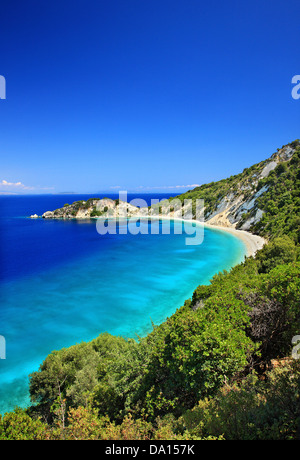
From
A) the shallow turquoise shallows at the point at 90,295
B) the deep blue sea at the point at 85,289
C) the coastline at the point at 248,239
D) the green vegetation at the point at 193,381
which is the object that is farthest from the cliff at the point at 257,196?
the green vegetation at the point at 193,381

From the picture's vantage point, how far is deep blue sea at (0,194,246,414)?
727 inches

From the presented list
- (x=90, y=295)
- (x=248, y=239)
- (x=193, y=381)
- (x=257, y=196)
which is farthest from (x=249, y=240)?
(x=193, y=381)

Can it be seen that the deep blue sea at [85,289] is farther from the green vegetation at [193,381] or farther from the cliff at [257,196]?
the cliff at [257,196]

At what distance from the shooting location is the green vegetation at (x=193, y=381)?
6.32 m

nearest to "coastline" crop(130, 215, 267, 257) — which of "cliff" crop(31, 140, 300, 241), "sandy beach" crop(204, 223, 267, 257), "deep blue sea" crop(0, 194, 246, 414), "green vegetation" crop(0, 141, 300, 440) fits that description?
"sandy beach" crop(204, 223, 267, 257)

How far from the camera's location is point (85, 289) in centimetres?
2922

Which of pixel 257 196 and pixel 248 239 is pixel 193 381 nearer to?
pixel 248 239

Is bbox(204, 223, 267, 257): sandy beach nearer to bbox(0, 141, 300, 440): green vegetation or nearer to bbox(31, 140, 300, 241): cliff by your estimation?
bbox(31, 140, 300, 241): cliff

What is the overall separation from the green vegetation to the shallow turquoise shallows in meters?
3.94

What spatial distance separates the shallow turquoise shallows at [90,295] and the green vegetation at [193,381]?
155 inches

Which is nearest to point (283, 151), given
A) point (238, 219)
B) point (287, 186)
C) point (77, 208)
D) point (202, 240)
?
point (287, 186)

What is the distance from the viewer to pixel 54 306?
24.8 meters
